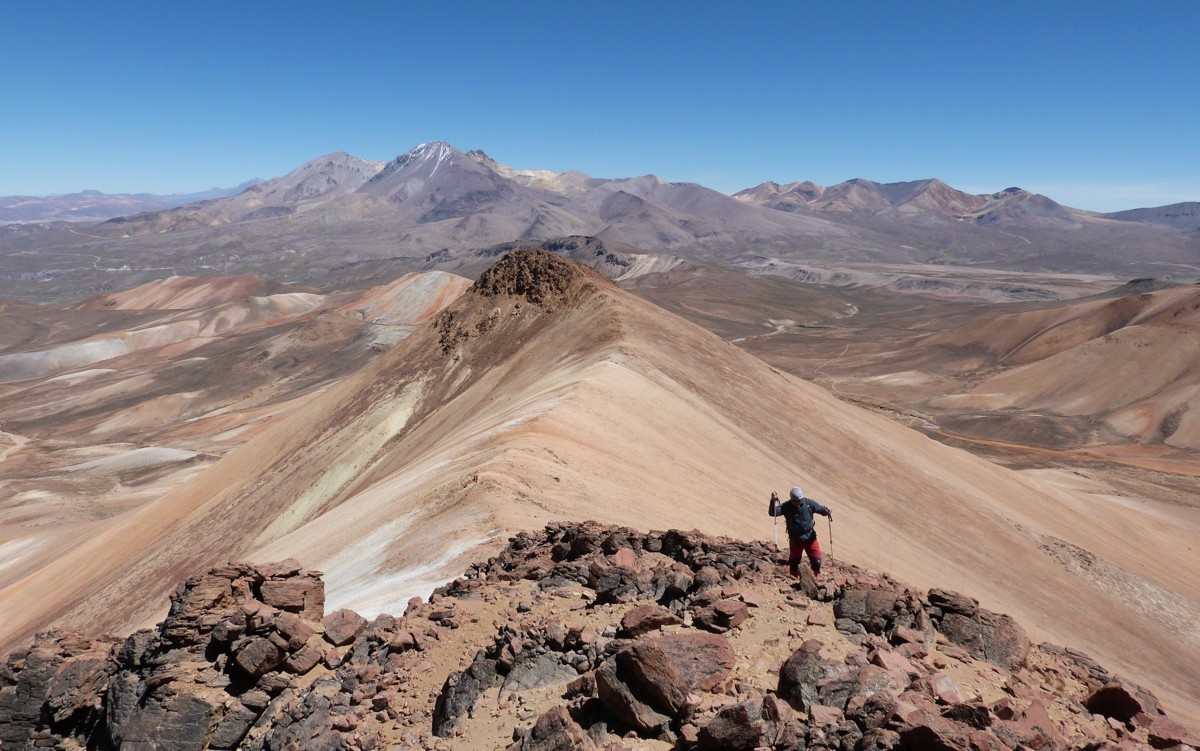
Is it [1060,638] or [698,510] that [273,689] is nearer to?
[698,510]

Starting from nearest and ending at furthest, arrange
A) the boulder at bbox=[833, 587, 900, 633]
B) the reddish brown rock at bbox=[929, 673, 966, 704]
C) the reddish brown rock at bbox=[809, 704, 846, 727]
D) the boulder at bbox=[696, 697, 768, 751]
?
the boulder at bbox=[696, 697, 768, 751] → the reddish brown rock at bbox=[809, 704, 846, 727] → the reddish brown rock at bbox=[929, 673, 966, 704] → the boulder at bbox=[833, 587, 900, 633]

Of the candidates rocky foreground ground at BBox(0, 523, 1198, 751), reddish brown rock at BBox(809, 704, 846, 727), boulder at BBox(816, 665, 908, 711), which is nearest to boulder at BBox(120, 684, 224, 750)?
rocky foreground ground at BBox(0, 523, 1198, 751)

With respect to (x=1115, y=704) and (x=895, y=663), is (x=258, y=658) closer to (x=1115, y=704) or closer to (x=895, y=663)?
(x=895, y=663)

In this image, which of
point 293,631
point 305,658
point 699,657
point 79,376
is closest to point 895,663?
point 699,657

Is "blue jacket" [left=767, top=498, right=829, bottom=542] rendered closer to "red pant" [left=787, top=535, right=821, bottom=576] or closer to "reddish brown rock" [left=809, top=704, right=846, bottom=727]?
"red pant" [left=787, top=535, right=821, bottom=576]

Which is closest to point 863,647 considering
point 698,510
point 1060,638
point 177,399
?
point 698,510

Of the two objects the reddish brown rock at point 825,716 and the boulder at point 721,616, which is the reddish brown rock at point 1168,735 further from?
the boulder at point 721,616
